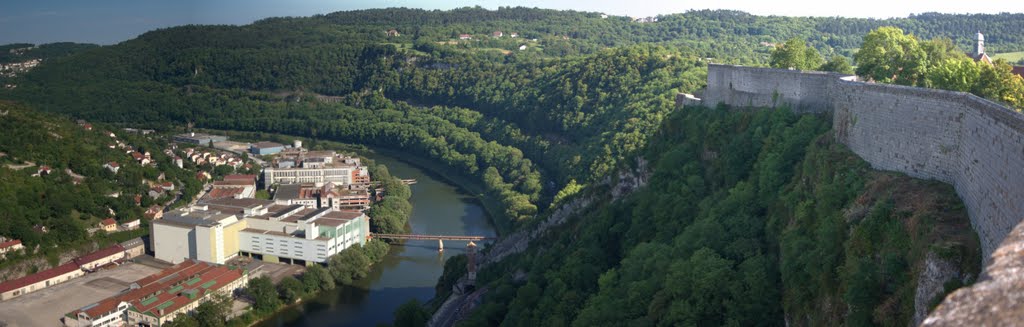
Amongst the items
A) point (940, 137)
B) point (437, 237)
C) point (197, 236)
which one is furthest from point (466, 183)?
point (940, 137)

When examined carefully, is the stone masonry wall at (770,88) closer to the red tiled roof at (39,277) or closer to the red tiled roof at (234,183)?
the red tiled roof at (39,277)

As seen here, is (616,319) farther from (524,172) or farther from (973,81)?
(524,172)

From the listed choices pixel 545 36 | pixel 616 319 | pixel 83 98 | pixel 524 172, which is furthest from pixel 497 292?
pixel 545 36

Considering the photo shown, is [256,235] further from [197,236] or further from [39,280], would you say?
[39,280]

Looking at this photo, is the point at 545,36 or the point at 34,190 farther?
the point at 545,36

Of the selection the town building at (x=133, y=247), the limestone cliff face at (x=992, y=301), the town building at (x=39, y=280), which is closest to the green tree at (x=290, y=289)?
the town building at (x=39, y=280)

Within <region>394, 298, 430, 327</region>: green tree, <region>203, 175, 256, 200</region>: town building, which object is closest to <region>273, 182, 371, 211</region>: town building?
<region>203, 175, 256, 200</region>: town building

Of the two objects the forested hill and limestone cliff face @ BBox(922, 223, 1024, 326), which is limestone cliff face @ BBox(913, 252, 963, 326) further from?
the forested hill
